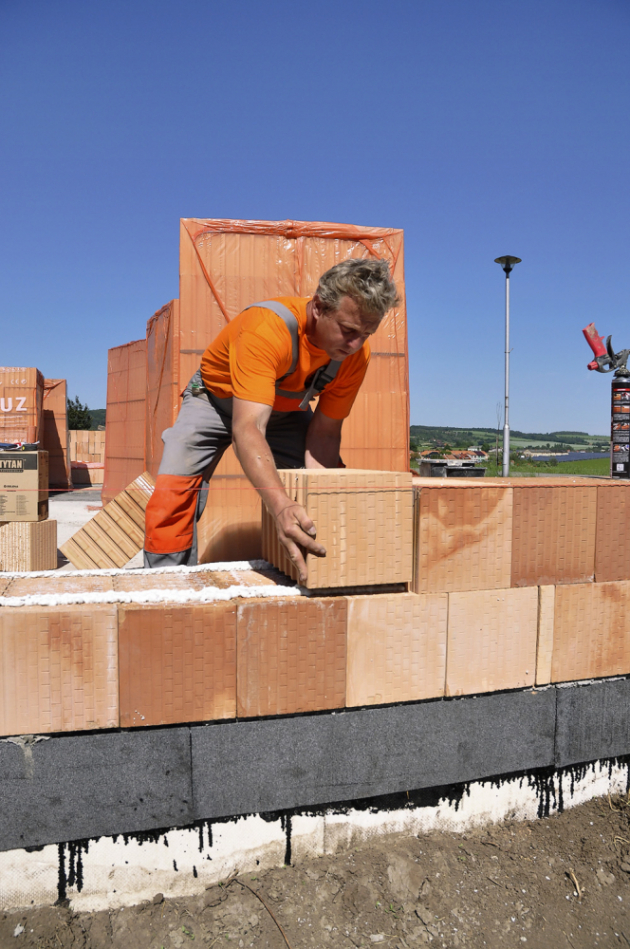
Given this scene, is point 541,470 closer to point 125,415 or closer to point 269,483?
point 125,415

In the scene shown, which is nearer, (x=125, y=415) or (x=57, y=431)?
(x=125, y=415)

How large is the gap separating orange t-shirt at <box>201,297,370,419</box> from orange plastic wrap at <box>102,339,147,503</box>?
252 inches

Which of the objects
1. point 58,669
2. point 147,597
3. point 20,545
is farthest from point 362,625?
point 20,545

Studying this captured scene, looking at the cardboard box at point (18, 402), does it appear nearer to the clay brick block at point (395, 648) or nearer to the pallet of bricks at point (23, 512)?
the pallet of bricks at point (23, 512)

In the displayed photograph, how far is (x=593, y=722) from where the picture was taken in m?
2.30

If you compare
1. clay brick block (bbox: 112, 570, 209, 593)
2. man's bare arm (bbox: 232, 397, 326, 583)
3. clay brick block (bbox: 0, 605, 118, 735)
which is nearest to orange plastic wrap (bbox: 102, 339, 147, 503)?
clay brick block (bbox: 112, 570, 209, 593)

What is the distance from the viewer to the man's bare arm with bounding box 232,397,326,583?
188cm

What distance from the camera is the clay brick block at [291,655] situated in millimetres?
1863

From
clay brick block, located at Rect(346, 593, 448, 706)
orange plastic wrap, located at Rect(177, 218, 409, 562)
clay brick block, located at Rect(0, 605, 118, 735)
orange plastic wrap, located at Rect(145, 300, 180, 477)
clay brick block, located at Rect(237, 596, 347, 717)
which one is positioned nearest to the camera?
clay brick block, located at Rect(0, 605, 118, 735)

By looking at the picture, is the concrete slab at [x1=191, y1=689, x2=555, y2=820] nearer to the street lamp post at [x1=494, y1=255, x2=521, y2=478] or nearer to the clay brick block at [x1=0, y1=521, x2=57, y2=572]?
the clay brick block at [x1=0, y1=521, x2=57, y2=572]

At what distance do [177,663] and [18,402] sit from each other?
1295 centimetres

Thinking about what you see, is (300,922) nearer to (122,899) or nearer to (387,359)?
(122,899)

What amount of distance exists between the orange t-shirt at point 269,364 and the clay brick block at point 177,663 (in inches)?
30.2

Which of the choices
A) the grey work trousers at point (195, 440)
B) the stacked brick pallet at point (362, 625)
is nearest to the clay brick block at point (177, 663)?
the stacked brick pallet at point (362, 625)
